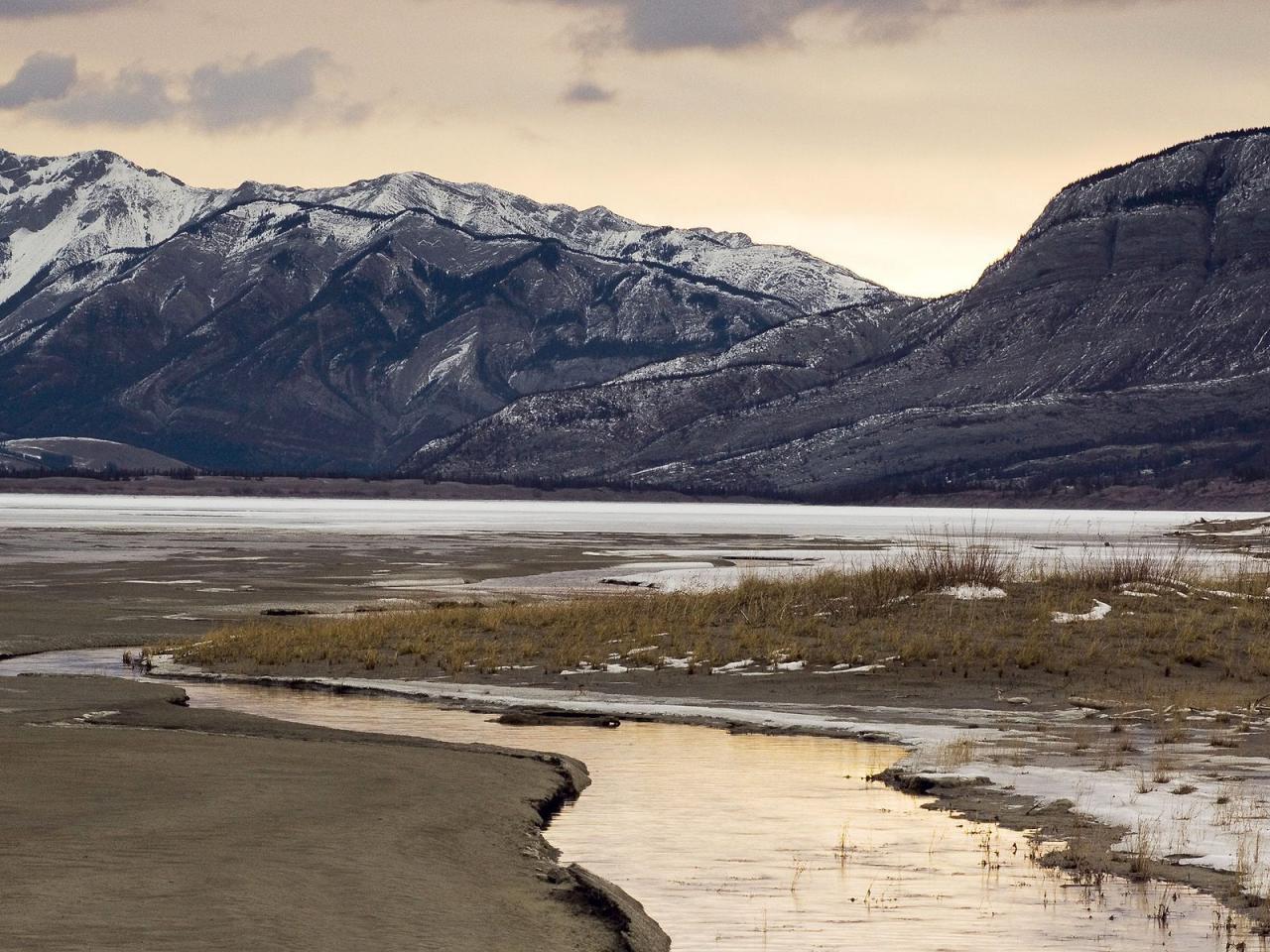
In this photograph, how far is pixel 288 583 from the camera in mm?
60031

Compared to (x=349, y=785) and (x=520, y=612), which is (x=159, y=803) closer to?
(x=349, y=785)

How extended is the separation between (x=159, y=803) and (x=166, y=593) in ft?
125

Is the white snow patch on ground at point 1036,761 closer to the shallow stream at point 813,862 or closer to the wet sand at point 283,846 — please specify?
the shallow stream at point 813,862

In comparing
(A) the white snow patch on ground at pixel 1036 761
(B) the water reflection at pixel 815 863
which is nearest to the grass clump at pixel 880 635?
(A) the white snow patch on ground at pixel 1036 761

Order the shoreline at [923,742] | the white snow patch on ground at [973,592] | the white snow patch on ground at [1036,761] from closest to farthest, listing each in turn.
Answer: the shoreline at [923,742] → the white snow patch on ground at [1036,761] → the white snow patch on ground at [973,592]

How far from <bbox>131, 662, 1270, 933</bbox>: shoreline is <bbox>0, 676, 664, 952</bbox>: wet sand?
4.41 m

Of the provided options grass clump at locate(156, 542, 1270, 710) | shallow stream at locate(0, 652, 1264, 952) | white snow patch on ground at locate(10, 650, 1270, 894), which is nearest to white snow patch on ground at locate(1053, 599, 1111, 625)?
grass clump at locate(156, 542, 1270, 710)

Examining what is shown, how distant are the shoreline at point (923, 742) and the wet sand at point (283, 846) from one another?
4.41 m

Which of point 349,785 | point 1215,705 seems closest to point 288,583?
point 1215,705

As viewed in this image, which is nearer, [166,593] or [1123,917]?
[1123,917]

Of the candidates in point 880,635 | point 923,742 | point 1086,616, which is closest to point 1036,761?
point 923,742

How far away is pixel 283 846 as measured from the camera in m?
15.4

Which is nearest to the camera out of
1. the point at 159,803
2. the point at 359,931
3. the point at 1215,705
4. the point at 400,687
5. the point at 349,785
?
the point at 359,931

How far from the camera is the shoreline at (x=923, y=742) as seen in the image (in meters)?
15.9
